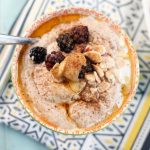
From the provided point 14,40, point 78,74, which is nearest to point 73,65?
point 78,74

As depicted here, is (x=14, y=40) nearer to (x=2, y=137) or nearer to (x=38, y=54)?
(x=38, y=54)

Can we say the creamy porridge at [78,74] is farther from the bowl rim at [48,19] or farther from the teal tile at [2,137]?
the teal tile at [2,137]

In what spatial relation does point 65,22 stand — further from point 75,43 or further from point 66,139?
point 66,139

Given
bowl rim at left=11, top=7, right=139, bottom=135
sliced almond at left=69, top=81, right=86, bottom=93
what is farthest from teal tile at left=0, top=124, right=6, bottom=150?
sliced almond at left=69, top=81, right=86, bottom=93

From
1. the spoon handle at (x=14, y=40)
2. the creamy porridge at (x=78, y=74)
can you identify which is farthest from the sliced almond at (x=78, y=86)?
the spoon handle at (x=14, y=40)

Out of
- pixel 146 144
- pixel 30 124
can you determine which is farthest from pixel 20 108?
pixel 146 144

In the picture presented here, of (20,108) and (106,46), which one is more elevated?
(106,46)

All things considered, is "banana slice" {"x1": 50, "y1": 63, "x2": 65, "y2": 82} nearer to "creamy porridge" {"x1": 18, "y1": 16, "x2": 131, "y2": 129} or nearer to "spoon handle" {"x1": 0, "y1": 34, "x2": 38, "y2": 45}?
"creamy porridge" {"x1": 18, "y1": 16, "x2": 131, "y2": 129}
